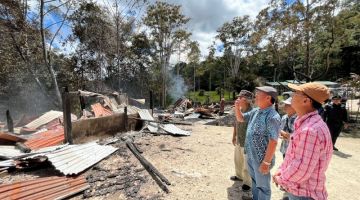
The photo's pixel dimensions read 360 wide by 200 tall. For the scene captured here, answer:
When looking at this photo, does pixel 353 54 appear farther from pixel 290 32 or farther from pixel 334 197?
pixel 334 197

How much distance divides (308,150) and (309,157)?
6 centimetres

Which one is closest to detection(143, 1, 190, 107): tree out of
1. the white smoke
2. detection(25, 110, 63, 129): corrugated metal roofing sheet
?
the white smoke

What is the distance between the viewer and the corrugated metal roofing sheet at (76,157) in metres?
5.29

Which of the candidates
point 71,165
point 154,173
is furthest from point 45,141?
point 154,173

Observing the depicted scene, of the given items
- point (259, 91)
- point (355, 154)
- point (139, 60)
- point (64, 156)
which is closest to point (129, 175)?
point (64, 156)

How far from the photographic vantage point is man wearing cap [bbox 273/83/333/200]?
214 cm

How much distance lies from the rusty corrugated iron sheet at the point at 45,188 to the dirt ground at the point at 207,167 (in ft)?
5.08

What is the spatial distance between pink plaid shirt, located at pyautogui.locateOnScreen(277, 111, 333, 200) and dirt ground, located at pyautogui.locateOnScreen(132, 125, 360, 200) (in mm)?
2561

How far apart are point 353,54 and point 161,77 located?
24.2 meters

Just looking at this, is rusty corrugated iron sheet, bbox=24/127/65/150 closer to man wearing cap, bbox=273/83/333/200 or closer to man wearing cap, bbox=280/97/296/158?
man wearing cap, bbox=280/97/296/158

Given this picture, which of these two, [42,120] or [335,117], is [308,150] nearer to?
[335,117]

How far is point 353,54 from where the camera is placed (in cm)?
3522

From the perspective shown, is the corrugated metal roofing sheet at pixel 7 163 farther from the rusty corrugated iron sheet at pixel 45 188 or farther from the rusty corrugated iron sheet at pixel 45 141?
the rusty corrugated iron sheet at pixel 45 141

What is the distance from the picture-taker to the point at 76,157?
5883mm
